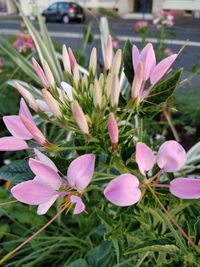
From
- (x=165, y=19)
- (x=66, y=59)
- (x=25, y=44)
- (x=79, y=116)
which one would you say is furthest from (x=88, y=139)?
(x=165, y=19)

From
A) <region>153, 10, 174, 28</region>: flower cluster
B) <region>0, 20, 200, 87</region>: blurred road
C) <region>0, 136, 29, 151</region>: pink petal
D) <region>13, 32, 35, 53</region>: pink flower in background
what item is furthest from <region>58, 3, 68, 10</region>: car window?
<region>0, 136, 29, 151</region>: pink petal

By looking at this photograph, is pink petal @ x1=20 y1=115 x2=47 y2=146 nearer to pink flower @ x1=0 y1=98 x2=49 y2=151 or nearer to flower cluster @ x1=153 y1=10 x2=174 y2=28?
pink flower @ x1=0 y1=98 x2=49 y2=151

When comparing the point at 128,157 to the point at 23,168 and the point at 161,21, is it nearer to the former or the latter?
the point at 23,168

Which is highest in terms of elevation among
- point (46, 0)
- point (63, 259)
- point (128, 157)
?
point (128, 157)

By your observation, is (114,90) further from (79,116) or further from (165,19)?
(165,19)

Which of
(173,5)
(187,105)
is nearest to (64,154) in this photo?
(187,105)

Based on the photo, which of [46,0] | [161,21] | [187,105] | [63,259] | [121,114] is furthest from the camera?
[46,0]

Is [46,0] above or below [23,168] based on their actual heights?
below
